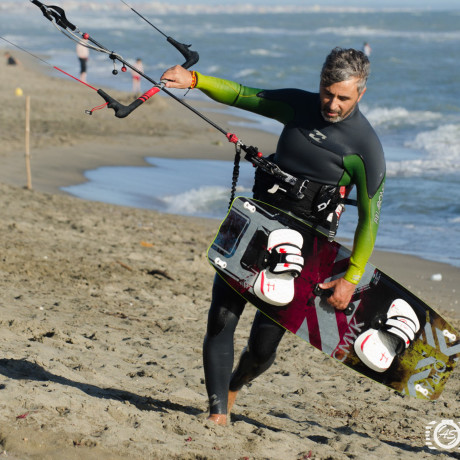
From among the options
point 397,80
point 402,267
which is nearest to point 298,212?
point 402,267

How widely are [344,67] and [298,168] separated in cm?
52

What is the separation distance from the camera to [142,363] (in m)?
4.71

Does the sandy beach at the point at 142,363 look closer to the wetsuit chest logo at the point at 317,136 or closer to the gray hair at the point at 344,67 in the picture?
the wetsuit chest logo at the point at 317,136

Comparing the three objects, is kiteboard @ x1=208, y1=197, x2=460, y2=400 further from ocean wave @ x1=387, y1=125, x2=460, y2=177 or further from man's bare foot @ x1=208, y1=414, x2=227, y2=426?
ocean wave @ x1=387, y1=125, x2=460, y2=177

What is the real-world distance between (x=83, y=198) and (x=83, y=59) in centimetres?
1077

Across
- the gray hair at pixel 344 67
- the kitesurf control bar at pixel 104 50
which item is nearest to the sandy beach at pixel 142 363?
the kitesurf control bar at pixel 104 50

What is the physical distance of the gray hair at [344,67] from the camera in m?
3.20

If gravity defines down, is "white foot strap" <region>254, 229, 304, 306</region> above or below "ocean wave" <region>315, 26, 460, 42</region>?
below

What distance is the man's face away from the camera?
3.23 m

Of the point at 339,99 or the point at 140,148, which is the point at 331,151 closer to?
the point at 339,99

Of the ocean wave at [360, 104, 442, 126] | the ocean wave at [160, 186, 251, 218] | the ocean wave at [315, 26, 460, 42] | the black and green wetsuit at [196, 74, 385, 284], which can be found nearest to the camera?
the black and green wetsuit at [196, 74, 385, 284]

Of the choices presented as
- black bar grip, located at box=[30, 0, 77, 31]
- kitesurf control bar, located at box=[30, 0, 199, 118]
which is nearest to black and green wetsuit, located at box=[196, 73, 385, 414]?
kitesurf control bar, located at box=[30, 0, 199, 118]

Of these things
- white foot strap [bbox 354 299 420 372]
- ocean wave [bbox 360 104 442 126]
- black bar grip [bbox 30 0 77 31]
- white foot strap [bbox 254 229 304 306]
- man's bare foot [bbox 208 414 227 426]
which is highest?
ocean wave [bbox 360 104 442 126]

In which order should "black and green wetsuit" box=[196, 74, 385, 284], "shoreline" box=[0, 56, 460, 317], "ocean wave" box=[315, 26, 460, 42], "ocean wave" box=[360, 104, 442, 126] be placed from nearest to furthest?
"black and green wetsuit" box=[196, 74, 385, 284], "shoreline" box=[0, 56, 460, 317], "ocean wave" box=[360, 104, 442, 126], "ocean wave" box=[315, 26, 460, 42]
